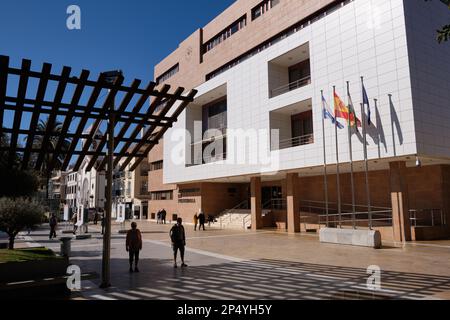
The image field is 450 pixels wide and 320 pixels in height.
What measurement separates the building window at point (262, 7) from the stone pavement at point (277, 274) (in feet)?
82.9

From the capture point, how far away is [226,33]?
3919 cm

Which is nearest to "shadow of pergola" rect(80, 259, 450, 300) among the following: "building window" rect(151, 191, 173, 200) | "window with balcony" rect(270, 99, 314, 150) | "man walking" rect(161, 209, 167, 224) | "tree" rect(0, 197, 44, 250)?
"tree" rect(0, 197, 44, 250)

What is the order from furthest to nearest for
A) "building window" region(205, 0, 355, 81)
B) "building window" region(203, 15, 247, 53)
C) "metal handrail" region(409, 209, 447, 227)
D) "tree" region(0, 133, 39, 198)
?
"building window" region(203, 15, 247, 53) < "building window" region(205, 0, 355, 81) < "metal handrail" region(409, 209, 447, 227) < "tree" region(0, 133, 39, 198)

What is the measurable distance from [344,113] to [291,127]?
9007 mm

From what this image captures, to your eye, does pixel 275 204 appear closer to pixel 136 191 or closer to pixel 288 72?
pixel 288 72

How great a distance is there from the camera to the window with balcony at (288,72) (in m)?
27.6

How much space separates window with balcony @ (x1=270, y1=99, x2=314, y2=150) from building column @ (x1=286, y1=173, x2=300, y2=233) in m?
2.86

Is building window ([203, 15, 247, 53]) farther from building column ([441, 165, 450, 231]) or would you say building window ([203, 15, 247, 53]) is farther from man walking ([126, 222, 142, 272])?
man walking ([126, 222, 142, 272])

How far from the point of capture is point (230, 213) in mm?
35438

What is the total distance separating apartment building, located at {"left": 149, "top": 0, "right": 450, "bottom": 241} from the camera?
1891cm

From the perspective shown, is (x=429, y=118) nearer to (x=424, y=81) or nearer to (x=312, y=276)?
(x=424, y=81)

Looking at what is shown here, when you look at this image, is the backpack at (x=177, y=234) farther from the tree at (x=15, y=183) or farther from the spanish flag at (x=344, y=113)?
the spanish flag at (x=344, y=113)

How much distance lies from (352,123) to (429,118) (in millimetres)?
4026
